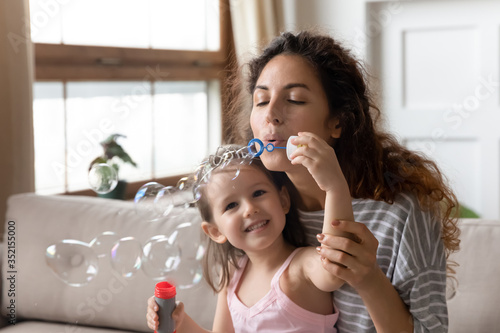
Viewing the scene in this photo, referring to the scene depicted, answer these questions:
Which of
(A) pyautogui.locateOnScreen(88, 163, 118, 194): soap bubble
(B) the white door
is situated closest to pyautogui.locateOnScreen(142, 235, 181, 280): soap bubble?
(A) pyautogui.locateOnScreen(88, 163, 118, 194): soap bubble

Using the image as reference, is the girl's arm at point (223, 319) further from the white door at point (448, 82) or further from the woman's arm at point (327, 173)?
the white door at point (448, 82)

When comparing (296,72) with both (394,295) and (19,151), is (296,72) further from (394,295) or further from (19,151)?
(19,151)

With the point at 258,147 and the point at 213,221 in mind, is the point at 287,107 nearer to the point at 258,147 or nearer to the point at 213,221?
the point at 258,147

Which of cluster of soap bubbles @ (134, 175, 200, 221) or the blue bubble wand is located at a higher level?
the blue bubble wand

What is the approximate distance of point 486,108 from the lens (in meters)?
3.77

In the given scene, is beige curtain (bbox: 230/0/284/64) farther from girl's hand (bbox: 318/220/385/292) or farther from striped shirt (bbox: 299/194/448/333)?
girl's hand (bbox: 318/220/385/292)

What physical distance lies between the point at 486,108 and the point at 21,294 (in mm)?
2843

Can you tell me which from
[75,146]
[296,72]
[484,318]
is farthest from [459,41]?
[296,72]

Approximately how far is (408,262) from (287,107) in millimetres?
377

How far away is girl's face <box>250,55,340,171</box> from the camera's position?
1230mm

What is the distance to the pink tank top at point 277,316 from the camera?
4.31 ft

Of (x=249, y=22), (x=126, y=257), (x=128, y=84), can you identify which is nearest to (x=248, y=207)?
(x=126, y=257)

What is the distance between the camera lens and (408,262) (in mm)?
1223

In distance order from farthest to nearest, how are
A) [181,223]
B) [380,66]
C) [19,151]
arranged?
[380,66]
[19,151]
[181,223]
